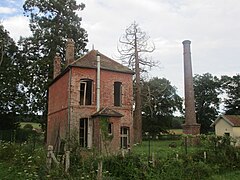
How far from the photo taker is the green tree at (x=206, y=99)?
199 ft

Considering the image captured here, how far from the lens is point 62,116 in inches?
866

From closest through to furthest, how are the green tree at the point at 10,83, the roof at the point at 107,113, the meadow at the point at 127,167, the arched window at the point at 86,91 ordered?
the meadow at the point at 127,167 → the roof at the point at 107,113 → the arched window at the point at 86,91 → the green tree at the point at 10,83

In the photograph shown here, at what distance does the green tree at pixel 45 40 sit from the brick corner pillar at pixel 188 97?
13315mm

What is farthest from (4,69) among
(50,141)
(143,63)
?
(143,63)

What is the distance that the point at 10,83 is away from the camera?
36.0 m

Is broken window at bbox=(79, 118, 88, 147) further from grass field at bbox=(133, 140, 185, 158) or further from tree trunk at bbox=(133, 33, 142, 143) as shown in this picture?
tree trunk at bbox=(133, 33, 142, 143)

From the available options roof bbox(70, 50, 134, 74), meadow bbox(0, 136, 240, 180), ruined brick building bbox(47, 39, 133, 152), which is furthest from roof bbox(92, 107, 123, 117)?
meadow bbox(0, 136, 240, 180)

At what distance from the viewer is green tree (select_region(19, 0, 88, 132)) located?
32.7m

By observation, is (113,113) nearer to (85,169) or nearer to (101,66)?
(101,66)

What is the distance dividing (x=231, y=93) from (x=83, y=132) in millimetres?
51659

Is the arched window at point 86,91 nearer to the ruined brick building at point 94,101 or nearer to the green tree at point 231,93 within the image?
the ruined brick building at point 94,101

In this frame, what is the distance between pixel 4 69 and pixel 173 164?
106 feet

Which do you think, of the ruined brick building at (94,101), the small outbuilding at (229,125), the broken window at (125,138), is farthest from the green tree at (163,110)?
the broken window at (125,138)

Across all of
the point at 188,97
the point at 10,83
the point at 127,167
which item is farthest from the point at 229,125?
the point at 127,167
